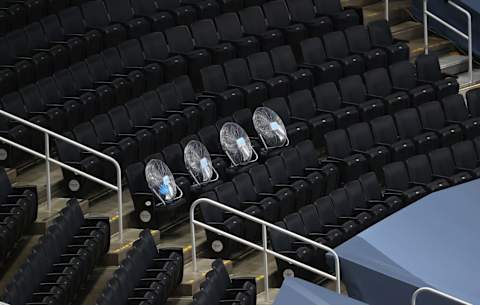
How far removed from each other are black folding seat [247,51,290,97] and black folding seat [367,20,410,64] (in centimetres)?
81

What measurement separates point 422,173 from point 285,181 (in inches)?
30.5

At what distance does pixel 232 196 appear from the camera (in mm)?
6262

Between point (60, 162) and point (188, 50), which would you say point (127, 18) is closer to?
point (188, 50)

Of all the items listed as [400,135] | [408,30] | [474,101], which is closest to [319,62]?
[400,135]

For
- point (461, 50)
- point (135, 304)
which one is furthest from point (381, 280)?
point (461, 50)

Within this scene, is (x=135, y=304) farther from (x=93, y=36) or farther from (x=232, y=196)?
(x=93, y=36)

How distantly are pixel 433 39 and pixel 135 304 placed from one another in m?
3.91

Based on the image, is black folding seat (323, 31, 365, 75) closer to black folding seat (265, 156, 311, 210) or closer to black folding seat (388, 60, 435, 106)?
black folding seat (388, 60, 435, 106)

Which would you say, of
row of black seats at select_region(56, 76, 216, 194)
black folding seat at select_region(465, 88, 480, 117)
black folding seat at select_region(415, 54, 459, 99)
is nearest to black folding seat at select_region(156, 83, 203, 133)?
row of black seats at select_region(56, 76, 216, 194)

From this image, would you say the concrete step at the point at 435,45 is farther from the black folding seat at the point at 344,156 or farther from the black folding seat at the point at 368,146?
the black folding seat at the point at 344,156

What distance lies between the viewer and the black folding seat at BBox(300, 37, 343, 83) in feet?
24.5

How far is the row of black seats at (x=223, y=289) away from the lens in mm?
5391

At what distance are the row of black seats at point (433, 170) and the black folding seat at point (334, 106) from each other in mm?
448

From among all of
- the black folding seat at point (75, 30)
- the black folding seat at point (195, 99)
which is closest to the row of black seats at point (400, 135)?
the black folding seat at point (195, 99)
